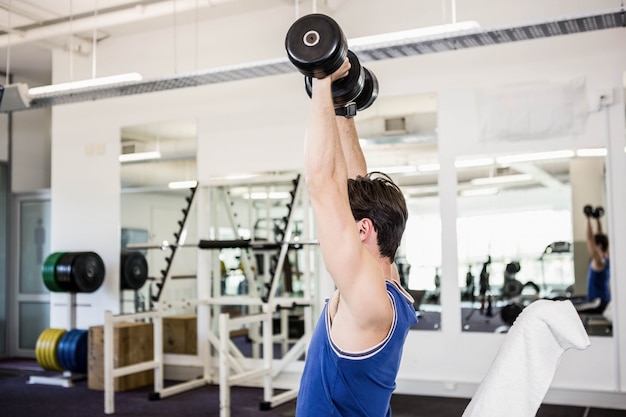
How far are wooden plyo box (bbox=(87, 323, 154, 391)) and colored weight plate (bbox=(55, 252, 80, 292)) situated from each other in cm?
55

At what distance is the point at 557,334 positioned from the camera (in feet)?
4.06

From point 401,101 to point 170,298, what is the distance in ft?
10.0

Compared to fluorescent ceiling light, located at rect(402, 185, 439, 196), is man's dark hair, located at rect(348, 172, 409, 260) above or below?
below

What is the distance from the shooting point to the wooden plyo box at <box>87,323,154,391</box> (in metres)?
5.82

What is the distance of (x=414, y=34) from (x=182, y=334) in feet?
11.7

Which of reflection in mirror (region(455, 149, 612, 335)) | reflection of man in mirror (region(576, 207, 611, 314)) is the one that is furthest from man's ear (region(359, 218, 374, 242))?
reflection of man in mirror (region(576, 207, 611, 314))

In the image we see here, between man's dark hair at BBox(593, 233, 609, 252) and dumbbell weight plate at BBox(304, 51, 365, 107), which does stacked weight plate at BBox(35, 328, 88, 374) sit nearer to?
man's dark hair at BBox(593, 233, 609, 252)

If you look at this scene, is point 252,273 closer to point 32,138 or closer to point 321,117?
point 32,138

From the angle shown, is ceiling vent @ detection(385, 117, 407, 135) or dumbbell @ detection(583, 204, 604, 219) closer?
dumbbell @ detection(583, 204, 604, 219)

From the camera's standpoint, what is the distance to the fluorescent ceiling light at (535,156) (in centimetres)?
497

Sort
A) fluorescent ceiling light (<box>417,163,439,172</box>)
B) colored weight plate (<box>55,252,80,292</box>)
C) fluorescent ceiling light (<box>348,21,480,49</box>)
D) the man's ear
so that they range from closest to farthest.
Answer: the man's ear, fluorescent ceiling light (<box>348,21,480,49</box>), fluorescent ceiling light (<box>417,163,439,172</box>), colored weight plate (<box>55,252,80,292</box>)

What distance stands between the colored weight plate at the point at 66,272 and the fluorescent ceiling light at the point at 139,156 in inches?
41.0

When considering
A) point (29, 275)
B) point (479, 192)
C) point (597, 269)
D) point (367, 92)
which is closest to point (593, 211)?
point (597, 269)

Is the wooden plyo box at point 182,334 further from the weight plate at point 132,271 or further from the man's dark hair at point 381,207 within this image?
the man's dark hair at point 381,207
